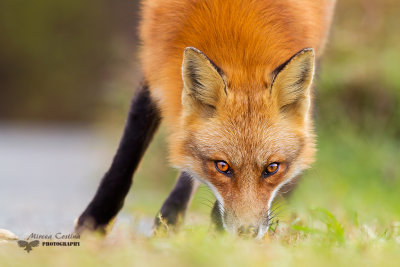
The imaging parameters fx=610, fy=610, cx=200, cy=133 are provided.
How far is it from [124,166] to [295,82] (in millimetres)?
1514

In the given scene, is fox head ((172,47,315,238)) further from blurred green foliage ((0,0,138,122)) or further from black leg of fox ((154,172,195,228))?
blurred green foliage ((0,0,138,122))

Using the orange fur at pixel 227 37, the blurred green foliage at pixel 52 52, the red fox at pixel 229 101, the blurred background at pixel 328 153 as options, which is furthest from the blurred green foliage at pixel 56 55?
the orange fur at pixel 227 37

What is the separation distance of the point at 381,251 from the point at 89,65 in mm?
16653

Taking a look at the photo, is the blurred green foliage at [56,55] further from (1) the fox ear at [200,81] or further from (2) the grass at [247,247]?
(2) the grass at [247,247]

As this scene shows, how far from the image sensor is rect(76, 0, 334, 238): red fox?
369 centimetres

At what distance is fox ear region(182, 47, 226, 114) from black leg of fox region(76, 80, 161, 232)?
2.45ft

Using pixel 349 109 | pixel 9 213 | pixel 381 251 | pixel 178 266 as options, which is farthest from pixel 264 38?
pixel 349 109

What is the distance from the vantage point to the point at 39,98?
1889 centimetres

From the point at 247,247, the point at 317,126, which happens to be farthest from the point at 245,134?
the point at 317,126

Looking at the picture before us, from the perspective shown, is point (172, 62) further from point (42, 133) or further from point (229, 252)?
point (42, 133)

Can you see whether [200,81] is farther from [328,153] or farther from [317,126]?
[328,153]

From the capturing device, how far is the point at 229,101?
3811mm

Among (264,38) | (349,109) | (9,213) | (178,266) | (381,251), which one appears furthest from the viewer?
(349,109)

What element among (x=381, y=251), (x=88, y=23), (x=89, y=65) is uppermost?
→ (x=381, y=251)
